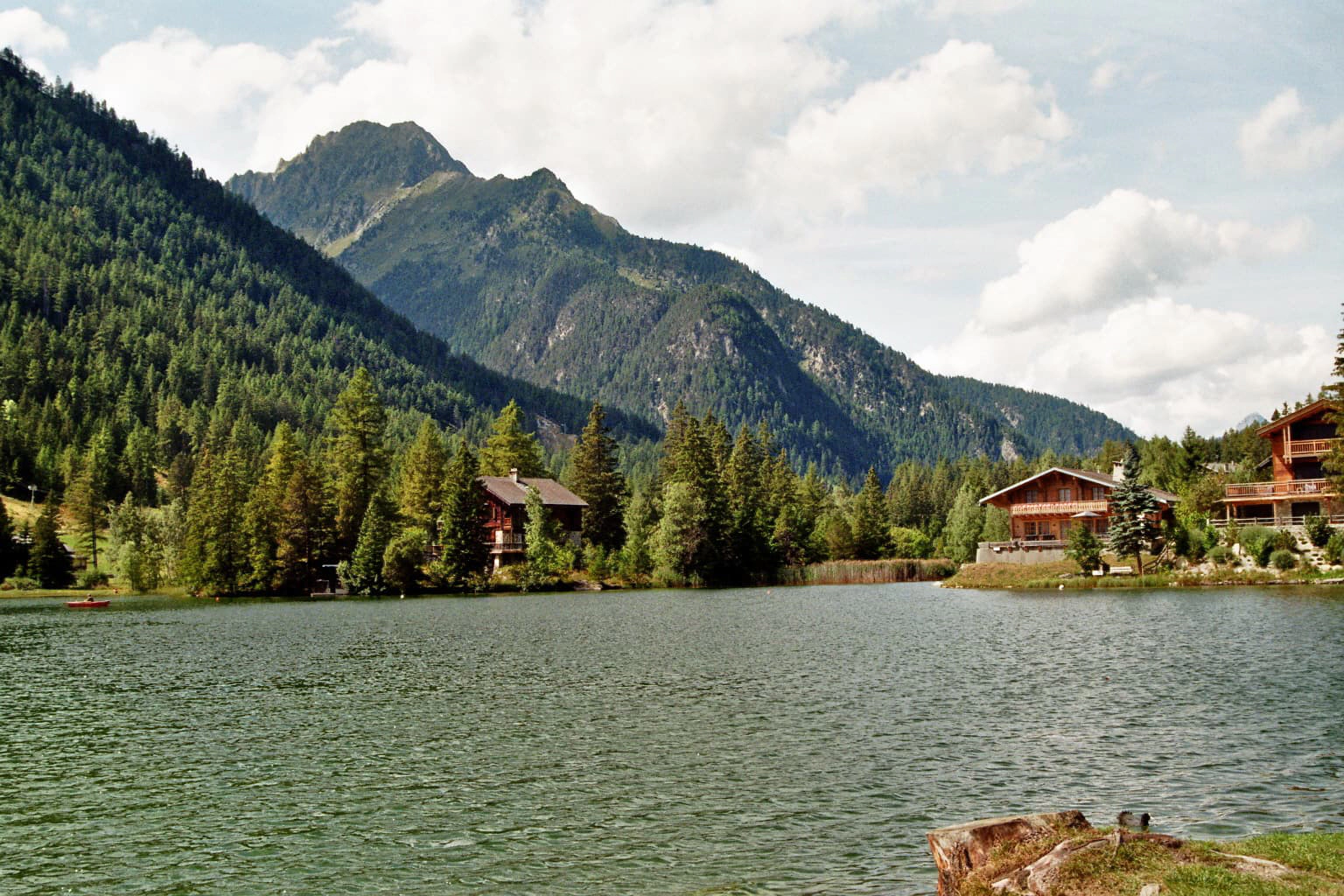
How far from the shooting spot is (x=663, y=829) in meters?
17.7

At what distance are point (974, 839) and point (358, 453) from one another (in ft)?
353

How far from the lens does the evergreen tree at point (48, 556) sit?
390 ft

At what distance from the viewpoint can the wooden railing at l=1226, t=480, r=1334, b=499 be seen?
264ft

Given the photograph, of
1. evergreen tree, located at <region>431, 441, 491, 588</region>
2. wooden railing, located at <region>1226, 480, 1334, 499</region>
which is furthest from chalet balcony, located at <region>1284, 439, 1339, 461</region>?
evergreen tree, located at <region>431, 441, 491, 588</region>

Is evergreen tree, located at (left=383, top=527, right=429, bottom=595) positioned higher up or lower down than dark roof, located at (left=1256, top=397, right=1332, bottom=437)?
lower down

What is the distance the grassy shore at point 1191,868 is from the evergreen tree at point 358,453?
102563mm

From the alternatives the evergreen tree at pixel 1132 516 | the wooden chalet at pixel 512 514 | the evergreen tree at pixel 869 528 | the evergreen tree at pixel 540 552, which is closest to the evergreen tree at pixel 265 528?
the wooden chalet at pixel 512 514

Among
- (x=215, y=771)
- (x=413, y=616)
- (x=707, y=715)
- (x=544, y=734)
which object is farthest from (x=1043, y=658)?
(x=413, y=616)

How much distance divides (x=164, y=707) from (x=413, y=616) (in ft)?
125

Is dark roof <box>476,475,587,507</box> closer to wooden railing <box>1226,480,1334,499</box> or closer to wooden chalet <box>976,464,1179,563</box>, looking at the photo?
wooden chalet <box>976,464,1179,563</box>

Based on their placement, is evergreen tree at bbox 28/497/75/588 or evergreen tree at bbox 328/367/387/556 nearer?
evergreen tree at bbox 328/367/387/556

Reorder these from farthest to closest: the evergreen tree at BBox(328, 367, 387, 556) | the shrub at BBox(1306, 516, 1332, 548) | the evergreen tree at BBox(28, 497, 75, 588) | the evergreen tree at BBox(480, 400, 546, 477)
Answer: the evergreen tree at BBox(480, 400, 546, 477)
the evergreen tree at BBox(28, 497, 75, 588)
the evergreen tree at BBox(328, 367, 387, 556)
the shrub at BBox(1306, 516, 1332, 548)

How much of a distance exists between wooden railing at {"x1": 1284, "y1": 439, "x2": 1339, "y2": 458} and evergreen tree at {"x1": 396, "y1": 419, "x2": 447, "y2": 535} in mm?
80971

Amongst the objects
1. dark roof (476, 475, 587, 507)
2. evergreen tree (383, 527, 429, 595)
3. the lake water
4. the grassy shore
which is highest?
dark roof (476, 475, 587, 507)
